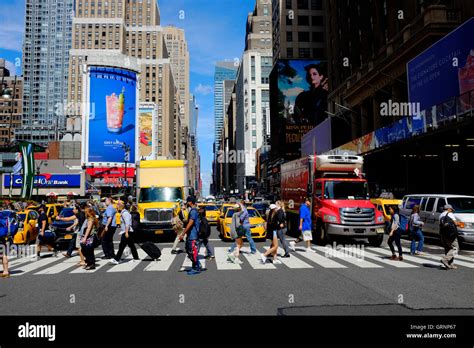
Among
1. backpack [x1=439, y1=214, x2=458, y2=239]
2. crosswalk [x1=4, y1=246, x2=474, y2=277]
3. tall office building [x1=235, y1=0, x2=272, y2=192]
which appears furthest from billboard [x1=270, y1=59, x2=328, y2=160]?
backpack [x1=439, y1=214, x2=458, y2=239]

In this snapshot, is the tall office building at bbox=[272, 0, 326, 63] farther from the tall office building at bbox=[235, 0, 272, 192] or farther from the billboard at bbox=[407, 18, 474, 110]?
the billboard at bbox=[407, 18, 474, 110]

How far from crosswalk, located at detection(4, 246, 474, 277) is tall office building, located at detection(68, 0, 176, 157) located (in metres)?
126

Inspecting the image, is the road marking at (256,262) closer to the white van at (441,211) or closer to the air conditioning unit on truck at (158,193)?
the air conditioning unit on truck at (158,193)

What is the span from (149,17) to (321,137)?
12596 cm

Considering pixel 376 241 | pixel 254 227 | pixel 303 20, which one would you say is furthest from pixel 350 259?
pixel 303 20

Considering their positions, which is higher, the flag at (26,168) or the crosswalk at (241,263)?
the flag at (26,168)

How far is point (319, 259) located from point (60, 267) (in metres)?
7.57

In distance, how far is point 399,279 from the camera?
29.3 ft

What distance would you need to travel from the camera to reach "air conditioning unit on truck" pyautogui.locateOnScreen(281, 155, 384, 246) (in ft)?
48.0

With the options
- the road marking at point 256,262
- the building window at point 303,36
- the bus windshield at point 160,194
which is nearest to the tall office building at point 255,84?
the building window at point 303,36

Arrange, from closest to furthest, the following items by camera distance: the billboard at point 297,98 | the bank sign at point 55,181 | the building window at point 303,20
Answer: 1. the bank sign at point 55,181
2. the billboard at point 297,98
3. the building window at point 303,20

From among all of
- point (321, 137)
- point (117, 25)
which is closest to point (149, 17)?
point (117, 25)

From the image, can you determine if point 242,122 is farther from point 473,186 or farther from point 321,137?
point 473,186

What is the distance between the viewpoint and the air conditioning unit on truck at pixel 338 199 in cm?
→ 1462
